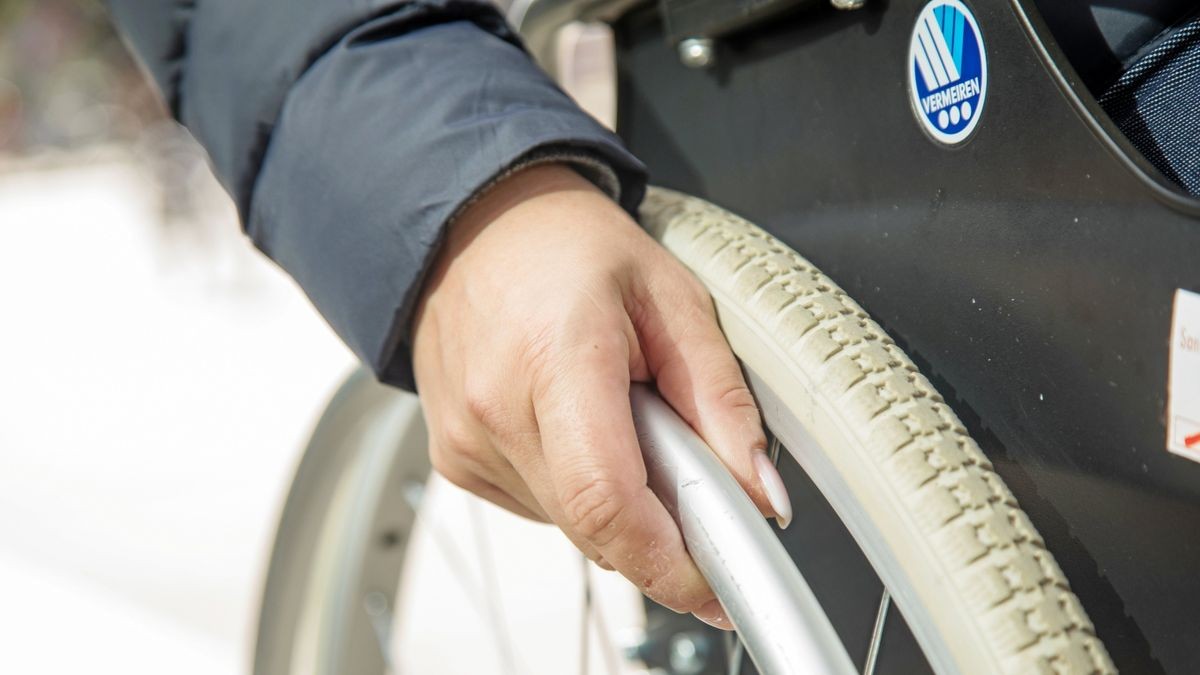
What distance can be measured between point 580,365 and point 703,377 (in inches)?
1.7

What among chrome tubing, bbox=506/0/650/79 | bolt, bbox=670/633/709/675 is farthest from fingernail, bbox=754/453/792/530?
bolt, bbox=670/633/709/675

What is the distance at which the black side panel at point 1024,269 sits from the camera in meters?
0.25

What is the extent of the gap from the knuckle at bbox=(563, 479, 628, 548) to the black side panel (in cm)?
10

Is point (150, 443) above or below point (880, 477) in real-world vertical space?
below

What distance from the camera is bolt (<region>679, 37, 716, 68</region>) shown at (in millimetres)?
384

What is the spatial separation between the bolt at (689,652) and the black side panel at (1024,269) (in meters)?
0.32

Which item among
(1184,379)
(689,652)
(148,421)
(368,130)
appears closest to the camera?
(1184,379)

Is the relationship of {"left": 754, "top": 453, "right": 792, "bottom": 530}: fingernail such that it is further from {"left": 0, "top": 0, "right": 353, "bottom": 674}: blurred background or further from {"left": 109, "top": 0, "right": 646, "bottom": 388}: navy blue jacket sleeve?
{"left": 0, "top": 0, "right": 353, "bottom": 674}: blurred background

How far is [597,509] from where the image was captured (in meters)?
0.30

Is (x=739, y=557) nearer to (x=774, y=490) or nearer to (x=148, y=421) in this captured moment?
(x=774, y=490)

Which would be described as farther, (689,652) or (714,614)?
(689,652)

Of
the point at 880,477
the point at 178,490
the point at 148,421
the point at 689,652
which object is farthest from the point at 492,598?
the point at 148,421

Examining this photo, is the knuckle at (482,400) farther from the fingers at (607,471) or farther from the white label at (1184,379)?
the white label at (1184,379)

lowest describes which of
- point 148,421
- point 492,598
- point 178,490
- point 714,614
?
point 148,421
